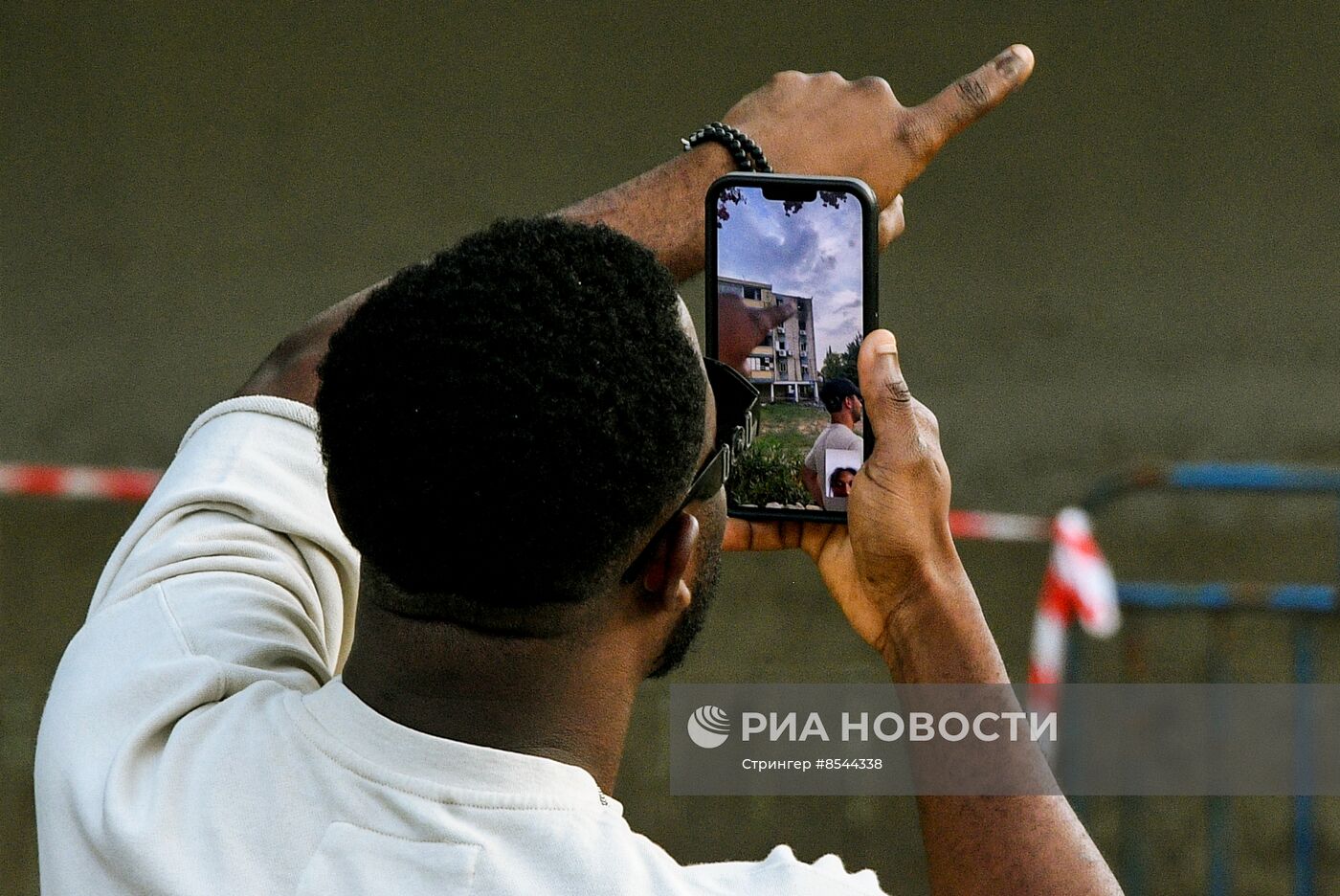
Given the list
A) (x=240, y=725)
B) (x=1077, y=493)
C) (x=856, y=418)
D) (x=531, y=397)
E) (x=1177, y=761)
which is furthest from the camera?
(x=1077, y=493)

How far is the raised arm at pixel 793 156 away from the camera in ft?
5.16

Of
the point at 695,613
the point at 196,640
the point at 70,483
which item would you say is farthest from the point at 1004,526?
the point at 196,640

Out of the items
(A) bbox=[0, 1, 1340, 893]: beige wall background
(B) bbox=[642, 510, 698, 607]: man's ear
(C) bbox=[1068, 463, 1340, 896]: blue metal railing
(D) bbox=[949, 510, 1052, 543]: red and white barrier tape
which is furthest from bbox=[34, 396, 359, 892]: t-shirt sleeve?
(D) bbox=[949, 510, 1052, 543]: red and white barrier tape

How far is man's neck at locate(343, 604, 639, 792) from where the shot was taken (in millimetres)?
1169

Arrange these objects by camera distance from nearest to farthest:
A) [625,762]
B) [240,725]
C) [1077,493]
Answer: [240,725], [625,762], [1077,493]

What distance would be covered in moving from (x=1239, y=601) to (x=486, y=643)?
3034 mm

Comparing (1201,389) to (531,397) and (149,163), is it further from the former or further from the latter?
(531,397)

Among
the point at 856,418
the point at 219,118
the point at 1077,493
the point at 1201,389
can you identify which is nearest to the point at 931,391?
the point at 1077,493

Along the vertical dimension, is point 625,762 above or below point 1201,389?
below

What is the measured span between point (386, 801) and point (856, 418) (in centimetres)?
54

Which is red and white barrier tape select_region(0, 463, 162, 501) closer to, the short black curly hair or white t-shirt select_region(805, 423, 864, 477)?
white t-shirt select_region(805, 423, 864, 477)

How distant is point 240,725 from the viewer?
119 cm

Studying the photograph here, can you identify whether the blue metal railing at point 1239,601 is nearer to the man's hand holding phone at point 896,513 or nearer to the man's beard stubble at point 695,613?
the man's hand holding phone at point 896,513

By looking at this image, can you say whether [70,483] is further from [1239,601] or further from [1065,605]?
[1239,601]
